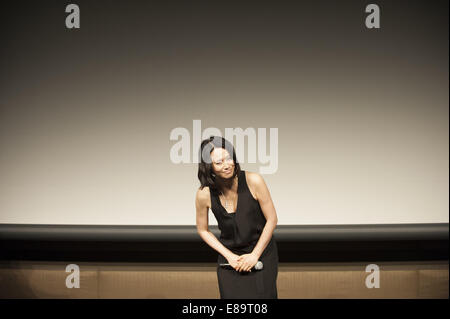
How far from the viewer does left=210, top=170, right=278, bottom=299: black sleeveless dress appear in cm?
163

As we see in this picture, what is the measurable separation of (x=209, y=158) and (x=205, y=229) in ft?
1.23

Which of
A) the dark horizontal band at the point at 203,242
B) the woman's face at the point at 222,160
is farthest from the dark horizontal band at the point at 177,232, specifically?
the woman's face at the point at 222,160

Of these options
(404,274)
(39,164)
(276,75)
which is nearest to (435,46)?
(276,75)

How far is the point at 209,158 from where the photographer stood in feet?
4.96

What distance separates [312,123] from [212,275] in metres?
1.31

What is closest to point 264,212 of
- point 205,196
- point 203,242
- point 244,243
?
point 244,243

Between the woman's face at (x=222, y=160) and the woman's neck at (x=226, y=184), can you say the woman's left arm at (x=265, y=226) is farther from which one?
the woman's face at (x=222, y=160)

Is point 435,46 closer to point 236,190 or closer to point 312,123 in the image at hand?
point 312,123

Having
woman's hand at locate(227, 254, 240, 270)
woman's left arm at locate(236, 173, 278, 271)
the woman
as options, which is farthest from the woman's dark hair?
woman's hand at locate(227, 254, 240, 270)

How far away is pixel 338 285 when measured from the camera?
8.51ft

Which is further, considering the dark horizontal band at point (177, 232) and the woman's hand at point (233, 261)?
the dark horizontal band at point (177, 232)

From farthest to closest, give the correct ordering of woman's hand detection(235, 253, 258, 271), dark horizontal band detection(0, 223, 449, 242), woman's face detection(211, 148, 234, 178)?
dark horizontal band detection(0, 223, 449, 242), woman's hand detection(235, 253, 258, 271), woman's face detection(211, 148, 234, 178)

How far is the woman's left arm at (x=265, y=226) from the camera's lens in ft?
5.19

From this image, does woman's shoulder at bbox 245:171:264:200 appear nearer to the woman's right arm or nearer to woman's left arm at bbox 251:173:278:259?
woman's left arm at bbox 251:173:278:259
